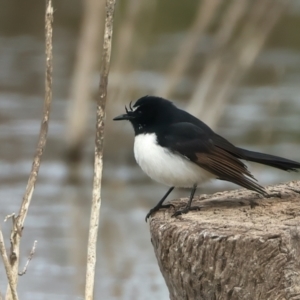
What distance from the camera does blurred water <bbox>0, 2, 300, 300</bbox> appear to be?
7590mm

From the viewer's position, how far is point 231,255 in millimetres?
3510

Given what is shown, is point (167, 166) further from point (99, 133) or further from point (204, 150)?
point (99, 133)

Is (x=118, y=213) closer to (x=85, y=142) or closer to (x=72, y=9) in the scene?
(x=85, y=142)

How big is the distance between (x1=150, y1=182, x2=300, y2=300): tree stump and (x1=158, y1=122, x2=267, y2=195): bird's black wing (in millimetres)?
531

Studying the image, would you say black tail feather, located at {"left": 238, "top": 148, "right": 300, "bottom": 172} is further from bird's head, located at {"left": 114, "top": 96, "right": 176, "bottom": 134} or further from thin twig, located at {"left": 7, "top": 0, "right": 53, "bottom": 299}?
thin twig, located at {"left": 7, "top": 0, "right": 53, "bottom": 299}

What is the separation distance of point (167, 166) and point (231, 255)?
3.59 feet

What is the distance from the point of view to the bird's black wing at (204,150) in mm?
4508

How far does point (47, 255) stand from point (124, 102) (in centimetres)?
240

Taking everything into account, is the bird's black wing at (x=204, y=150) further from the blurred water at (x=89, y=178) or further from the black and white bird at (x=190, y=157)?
the blurred water at (x=89, y=178)

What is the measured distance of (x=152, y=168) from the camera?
455 centimetres

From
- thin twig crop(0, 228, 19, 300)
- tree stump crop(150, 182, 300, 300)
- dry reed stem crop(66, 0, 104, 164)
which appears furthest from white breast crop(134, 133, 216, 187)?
dry reed stem crop(66, 0, 104, 164)

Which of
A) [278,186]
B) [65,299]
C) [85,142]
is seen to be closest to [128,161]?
[85,142]

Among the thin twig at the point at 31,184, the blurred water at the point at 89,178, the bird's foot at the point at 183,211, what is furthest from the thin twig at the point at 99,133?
the blurred water at the point at 89,178

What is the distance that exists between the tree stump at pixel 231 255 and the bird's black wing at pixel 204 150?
1.74ft
